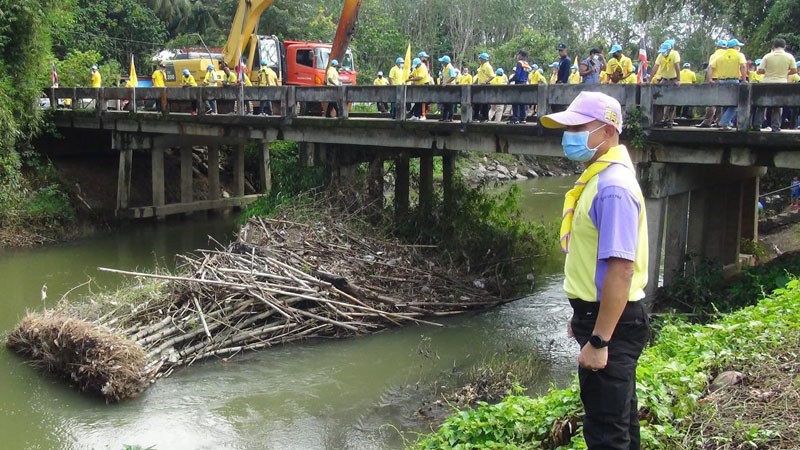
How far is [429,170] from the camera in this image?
1733 centimetres

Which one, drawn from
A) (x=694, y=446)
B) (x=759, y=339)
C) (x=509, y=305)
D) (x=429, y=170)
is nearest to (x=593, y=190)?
(x=694, y=446)

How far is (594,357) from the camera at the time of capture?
3.57m

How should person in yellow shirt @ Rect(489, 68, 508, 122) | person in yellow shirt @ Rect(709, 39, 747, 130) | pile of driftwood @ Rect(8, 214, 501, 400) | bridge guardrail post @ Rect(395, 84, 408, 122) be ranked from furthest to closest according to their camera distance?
person in yellow shirt @ Rect(489, 68, 508, 122)
bridge guardrail post @ Rect(395, 84, 408, 122)
person in yellow shirt @ Rect(709, 39, 747, 130)
pile of driftwood @ Rect(8, 214, 501, 400)

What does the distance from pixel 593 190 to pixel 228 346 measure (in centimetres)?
824

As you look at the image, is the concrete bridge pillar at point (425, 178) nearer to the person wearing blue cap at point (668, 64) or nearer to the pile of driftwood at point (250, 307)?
the pile of driftwood at point (250, 307)

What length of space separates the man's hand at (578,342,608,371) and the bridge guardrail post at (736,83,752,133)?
7453 mm

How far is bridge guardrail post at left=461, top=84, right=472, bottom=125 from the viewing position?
42.9 ft

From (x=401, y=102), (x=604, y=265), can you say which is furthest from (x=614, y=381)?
(x=401, y=102)

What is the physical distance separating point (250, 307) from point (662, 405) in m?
7.41

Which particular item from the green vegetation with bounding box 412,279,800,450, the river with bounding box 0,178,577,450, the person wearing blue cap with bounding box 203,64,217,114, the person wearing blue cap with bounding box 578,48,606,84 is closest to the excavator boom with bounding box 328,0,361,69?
the person wearing blue cap with bounding box 203,64,217,114

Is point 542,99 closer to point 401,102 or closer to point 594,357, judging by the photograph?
point 401,102

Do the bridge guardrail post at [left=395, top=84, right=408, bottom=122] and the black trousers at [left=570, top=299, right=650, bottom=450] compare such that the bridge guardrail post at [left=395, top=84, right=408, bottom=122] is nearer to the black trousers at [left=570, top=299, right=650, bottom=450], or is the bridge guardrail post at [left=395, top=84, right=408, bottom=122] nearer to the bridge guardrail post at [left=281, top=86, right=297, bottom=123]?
the bridge guardrail post at [left=281, top=86, right=297, bottom=123]

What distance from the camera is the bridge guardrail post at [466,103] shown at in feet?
42.9

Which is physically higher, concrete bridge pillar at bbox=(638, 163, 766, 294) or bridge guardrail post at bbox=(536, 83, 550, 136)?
bridge guardrail post at bbox=(536, 83, 550, 136)
